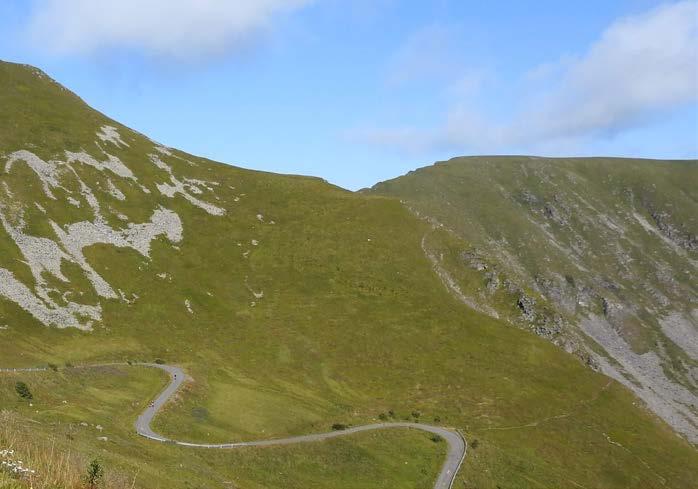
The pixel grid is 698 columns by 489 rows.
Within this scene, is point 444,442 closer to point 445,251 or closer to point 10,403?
point 10,403

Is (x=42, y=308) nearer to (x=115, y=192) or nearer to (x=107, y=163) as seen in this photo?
(x=115, y=192)

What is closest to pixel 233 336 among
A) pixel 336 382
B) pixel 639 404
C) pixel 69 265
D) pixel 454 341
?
pixel 336 382

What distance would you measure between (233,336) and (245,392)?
77.6ft

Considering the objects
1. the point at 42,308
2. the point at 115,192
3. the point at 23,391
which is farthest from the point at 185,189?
the point at 23,391

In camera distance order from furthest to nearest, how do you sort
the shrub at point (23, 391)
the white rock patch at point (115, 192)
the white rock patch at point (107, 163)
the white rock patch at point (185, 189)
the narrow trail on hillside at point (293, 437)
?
the white rock patch at point (185, 189), the white rock patch at point (107, 163), the white rock patch at point (115, 192), the narrow trail on hillside at point (293, 437), the shrub at point (23, 391)

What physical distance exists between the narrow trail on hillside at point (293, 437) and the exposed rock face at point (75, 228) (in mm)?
21374

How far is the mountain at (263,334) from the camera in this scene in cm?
6888

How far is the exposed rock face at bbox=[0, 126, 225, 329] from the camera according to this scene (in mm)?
97250

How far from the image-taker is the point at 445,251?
14262cm

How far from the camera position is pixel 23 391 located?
2291 inches

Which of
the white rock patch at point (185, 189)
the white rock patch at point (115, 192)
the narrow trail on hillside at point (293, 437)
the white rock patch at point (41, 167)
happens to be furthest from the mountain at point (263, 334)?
the narrow trail on hillside at point (293, 437)

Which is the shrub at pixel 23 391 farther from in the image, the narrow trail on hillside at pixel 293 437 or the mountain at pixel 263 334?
the narrow trail on hillside at pixel 293 437

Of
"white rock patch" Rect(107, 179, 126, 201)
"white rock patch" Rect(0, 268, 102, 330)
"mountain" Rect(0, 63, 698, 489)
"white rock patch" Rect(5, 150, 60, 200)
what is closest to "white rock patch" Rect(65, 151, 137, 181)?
"mountain" Rect(0, 63, 698, 489)

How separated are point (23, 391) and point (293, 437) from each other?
101 ft
